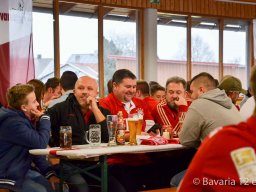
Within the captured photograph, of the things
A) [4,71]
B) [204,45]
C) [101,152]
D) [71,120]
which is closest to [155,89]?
[4,71]

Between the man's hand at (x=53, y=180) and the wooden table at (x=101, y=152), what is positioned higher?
the wooden table at (x=101, y=152)

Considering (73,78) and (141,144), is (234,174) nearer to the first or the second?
(141,144)

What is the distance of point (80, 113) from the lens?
414 centimetres

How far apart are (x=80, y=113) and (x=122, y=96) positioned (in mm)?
663

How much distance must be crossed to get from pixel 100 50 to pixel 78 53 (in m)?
0.50

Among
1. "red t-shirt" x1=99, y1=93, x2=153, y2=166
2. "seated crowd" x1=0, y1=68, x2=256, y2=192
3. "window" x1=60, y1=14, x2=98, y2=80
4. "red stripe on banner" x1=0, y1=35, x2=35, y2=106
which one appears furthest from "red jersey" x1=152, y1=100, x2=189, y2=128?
"window" x1=60, y1=14, x2=98, y2=80

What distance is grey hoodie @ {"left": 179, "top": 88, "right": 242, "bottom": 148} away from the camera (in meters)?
3.57

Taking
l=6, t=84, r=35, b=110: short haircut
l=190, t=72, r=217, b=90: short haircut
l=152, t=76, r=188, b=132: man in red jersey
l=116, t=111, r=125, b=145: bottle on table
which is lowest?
l=116, t=111, r=125, b=145: bottle on table

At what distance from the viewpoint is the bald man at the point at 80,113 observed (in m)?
4.07

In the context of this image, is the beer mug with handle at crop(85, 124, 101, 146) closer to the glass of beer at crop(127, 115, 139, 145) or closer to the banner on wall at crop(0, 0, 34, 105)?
the glass of beer at crop(127, 115, 139, 145)

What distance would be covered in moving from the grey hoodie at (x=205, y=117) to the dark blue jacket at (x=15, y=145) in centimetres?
106

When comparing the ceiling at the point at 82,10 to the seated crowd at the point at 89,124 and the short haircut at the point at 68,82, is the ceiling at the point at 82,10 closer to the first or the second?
the short haircut at the point at 68,82

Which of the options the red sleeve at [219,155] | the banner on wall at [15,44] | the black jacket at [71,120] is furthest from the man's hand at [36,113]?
the banner on wall at [15,44]

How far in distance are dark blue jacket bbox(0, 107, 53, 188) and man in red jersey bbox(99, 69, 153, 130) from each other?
3.60 ft
